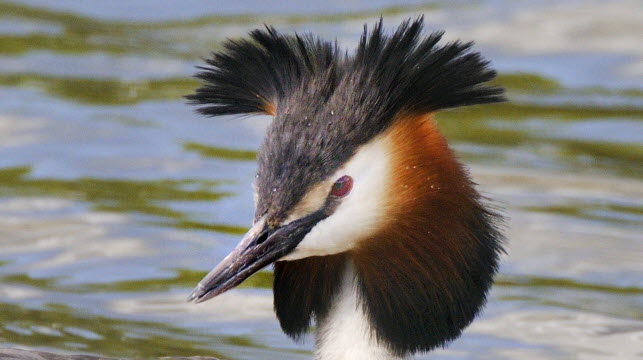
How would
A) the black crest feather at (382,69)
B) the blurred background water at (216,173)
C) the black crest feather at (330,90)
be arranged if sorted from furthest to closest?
the blurred background water at (216,173) < the black crest feather at (382,69) < the black crest feather at (330,90)

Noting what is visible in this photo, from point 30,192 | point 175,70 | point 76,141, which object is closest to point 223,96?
point 30,192

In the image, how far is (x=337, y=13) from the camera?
1202 centimetres

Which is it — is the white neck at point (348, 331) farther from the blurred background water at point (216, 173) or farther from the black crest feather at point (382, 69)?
the blurred background water at point (216, 173)

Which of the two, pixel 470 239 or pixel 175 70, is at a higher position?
pixel 175 70

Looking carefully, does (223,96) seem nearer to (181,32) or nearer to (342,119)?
(342,119)

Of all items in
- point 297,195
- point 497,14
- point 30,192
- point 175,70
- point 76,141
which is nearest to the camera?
point 297,195

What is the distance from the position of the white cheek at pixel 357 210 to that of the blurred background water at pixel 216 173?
1856 mm

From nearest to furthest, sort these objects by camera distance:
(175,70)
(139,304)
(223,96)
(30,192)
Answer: (223,96) < (139,304) < (30,192) < (175,70)

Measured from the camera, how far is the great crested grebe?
5.30 meters

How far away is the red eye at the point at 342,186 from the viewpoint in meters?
5.29

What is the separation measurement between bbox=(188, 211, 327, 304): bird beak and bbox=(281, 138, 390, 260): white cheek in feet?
0.12

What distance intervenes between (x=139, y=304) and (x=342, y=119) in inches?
108

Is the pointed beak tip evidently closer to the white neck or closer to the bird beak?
the bird beak

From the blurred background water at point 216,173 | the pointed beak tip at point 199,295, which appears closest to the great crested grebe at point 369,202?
the pointed beak tip at point 199,295
